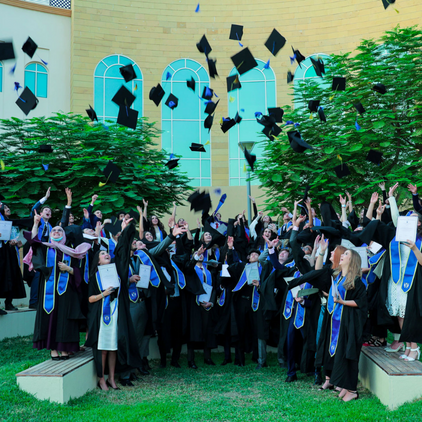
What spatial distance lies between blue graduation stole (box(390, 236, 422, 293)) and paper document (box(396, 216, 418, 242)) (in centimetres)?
39

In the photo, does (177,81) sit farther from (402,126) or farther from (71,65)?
(402,126)

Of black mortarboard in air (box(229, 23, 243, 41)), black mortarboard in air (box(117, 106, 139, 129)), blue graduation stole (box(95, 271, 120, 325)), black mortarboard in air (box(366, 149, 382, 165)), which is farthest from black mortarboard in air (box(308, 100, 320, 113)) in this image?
blue graduation stole (box(95, 271, 120, 325))

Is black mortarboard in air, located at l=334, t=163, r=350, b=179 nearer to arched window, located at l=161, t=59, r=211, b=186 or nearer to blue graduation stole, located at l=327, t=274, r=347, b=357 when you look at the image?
blue graduation stole, located at l=327, t=274, r=347, b=357

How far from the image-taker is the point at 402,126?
1306cm

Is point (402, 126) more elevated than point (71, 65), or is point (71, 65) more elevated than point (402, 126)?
point (71, 65)

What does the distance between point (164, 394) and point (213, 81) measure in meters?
16.3

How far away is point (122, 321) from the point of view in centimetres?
709

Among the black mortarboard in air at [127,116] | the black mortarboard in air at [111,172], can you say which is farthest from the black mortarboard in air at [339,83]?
the black mortarboard in air at [111,172]

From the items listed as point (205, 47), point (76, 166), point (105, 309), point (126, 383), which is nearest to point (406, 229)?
point (105, 309)

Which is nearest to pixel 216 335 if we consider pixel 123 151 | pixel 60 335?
pixel 60 335

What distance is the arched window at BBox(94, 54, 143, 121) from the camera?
20.5 m

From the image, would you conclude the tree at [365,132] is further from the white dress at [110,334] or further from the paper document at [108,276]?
the white dress at [110,334]

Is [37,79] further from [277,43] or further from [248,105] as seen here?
[277,43]

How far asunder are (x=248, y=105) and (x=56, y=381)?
1680 cm
